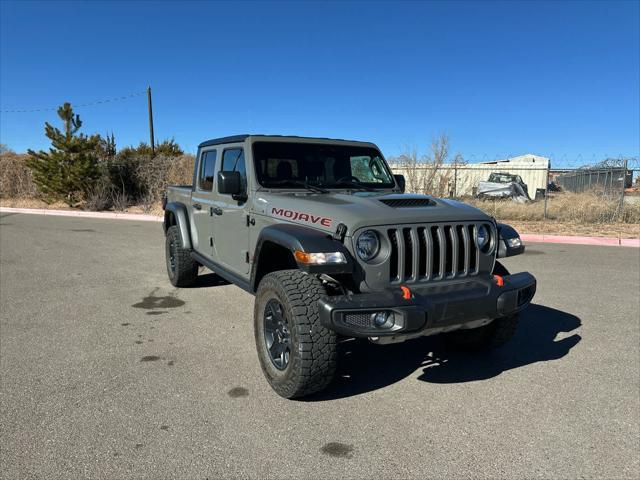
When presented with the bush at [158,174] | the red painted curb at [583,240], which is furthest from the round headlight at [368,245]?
the bush at [158,174]

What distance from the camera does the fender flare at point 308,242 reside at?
2855 mm

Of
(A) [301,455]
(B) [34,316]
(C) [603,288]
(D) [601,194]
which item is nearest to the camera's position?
(A) [301,455]

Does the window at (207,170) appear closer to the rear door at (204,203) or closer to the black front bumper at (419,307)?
the rear door at (204,203)

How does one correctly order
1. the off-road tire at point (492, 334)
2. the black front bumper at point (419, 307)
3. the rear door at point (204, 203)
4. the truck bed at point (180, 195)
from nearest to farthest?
the black front bumper at point (419, 307) → the off-road tire at point (492, 334) → the rear door at point (204, 203) → the truck bed at point (180, 195)

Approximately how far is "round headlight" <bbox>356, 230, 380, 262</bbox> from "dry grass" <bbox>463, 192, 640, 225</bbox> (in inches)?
478

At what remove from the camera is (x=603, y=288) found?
6176mm

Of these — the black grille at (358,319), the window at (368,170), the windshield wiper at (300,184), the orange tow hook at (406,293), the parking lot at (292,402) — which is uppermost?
the window at (368,170)

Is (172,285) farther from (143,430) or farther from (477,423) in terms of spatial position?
(477,423)

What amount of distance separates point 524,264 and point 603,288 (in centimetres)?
181

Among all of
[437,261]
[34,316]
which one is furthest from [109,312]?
[437,261]

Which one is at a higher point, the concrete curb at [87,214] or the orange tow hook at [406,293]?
the orange tow hook at [406,293]

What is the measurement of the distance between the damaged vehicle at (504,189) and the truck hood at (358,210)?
49.7 feet

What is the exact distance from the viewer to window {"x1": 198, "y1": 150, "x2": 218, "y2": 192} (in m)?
5.11

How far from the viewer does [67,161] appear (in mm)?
18125
